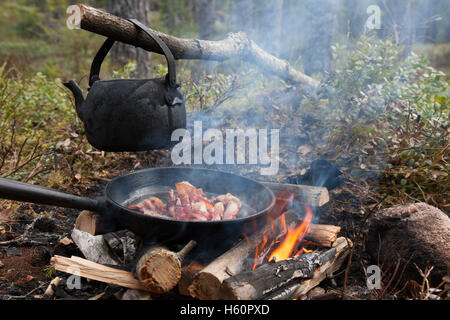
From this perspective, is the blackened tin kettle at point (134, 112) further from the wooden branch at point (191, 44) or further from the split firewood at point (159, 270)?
the split firewood at point (159, 270)

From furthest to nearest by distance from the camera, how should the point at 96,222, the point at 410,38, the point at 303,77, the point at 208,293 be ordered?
the point at 410,38 → the point at 303,77 → the point at 96,222 → the point at 208,293

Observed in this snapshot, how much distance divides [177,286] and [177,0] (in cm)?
2240

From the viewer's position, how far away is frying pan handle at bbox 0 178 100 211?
1.76m

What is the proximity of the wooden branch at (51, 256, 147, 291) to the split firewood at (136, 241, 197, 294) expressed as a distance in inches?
4.8

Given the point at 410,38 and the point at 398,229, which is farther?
the point at 410,38

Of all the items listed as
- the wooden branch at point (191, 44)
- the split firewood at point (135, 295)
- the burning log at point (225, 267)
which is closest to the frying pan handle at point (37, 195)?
the split firewood at point (135, 295)

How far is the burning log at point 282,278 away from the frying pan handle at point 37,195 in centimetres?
103

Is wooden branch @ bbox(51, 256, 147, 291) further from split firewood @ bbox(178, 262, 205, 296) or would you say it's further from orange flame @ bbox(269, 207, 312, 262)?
orange flame @ bbox(269, 207, 312, 262)

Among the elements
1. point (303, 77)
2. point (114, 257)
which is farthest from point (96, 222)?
point (303, 77)

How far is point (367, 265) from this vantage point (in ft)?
8.21

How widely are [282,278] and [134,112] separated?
1.35 metres

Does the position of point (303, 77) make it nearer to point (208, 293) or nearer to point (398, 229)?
point (398, 229)

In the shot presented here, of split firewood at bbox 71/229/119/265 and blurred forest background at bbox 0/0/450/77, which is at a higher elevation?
blurred forest background at bbox 0/0/450/77

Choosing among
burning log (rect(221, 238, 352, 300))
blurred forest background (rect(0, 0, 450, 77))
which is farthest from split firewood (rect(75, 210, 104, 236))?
blurred forest background (rect(0, 0, 450, 77))
